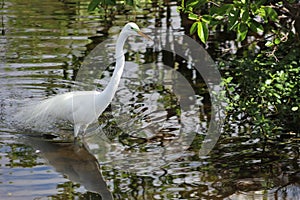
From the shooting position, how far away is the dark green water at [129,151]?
5234mm

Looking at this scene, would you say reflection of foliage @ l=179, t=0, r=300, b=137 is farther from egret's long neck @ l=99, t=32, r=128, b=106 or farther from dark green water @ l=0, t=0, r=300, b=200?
egret's long neck @ l=99, t=32, r=128, b=106

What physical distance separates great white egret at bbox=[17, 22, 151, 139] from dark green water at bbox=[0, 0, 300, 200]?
0.16m

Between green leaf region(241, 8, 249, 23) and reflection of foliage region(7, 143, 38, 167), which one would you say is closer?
green leaf region(241, 8, 249, 23)

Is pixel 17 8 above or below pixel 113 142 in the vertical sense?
above

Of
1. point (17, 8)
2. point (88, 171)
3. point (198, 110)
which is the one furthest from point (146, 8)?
point (88, 171)

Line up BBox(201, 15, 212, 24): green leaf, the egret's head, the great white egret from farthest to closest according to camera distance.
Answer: the great white egret < the egret's head < BBox(201, 15, 212, 24): green leaf

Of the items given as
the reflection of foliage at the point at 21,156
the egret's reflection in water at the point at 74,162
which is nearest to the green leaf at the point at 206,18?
the egret's reflection in water at the point at 74,162

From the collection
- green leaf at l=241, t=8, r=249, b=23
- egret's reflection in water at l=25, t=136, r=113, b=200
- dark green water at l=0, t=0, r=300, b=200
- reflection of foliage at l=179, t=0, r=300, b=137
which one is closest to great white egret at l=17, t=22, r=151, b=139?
dark green water at l=0, t=0, r=300, b=200

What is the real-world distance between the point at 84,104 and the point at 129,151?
65 cm

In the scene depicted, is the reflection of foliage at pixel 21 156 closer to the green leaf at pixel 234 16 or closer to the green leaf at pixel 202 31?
the green leaf at pixel 202 31

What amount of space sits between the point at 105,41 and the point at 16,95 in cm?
250

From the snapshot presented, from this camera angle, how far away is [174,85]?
25.4 feet

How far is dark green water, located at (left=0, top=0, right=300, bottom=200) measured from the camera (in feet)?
17.2

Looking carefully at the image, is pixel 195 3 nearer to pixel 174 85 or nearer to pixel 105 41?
pixel 174 85
